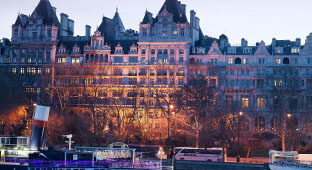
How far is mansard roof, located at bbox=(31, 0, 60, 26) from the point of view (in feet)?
380

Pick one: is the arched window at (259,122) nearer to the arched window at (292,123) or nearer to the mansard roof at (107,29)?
the arched window at (292,123)

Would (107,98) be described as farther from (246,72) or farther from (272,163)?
(272,163)

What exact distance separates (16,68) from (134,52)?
2385 centimetres

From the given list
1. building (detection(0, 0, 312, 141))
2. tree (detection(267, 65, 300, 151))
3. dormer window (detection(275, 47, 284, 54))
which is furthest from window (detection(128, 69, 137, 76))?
dormer window (detection(275, 47, 284, 54))

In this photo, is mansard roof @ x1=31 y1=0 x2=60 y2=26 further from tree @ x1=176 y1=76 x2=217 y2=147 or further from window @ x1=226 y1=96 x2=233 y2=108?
tree @ x1=176 y1=76 x2=217 y2=147

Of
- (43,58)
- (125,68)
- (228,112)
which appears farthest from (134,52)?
(228,112)

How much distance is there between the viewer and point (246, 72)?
103m

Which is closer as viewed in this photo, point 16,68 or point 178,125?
point 178,125

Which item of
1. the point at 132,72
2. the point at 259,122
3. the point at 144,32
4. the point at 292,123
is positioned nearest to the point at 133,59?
the point at 132,72

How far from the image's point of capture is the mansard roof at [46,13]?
380 ft

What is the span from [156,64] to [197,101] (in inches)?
928

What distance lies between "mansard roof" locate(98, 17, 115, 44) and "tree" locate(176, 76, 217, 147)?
31.4 metres

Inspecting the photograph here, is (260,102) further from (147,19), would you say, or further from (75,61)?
(75,61)

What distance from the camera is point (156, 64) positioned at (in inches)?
4107
